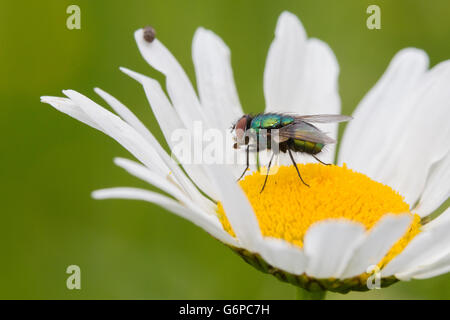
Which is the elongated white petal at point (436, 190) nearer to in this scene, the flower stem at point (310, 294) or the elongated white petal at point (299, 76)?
the elongated white petal at point (299, 76)

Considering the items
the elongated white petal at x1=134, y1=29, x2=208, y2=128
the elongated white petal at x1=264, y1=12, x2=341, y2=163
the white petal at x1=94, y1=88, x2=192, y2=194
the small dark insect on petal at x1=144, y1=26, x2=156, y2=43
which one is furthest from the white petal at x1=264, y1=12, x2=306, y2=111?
the white petal at x1=94, y1=88, x2=192, y2=194

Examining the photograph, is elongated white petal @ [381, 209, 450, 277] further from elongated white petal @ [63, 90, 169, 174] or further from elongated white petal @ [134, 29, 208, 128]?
elongated white petal @ [134, 29, 208, 128]

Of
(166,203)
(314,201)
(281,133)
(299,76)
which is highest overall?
(299,76)

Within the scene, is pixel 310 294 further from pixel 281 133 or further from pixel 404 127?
pixel 404 127

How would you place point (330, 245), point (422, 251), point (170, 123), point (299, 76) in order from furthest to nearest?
point (299, 76), point (170, 123), point (422, 251), point (330, 245)

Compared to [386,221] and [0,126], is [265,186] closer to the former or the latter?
[386,221]

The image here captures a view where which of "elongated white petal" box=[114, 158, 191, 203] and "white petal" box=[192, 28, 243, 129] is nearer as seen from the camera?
"elongated white petal" box=[114, 158, 191, 203]

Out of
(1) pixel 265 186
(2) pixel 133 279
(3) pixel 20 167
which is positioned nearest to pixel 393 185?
(1) pixel 265 186

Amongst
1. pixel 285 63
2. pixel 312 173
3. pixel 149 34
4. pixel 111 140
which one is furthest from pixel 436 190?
pixel 111 140
